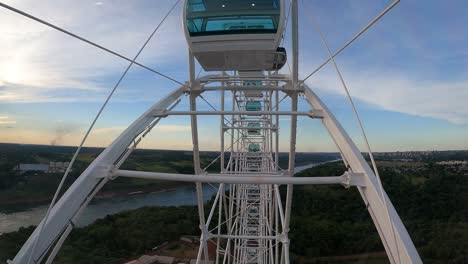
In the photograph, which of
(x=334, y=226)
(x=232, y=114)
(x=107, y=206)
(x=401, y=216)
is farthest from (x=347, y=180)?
(x=107, y=206)

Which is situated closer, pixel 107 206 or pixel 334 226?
pixel 334 226

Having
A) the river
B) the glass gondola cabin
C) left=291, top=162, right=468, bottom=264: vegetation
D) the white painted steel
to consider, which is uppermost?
the glass gondola cabin

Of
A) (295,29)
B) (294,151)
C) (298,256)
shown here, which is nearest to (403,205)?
(298,256)

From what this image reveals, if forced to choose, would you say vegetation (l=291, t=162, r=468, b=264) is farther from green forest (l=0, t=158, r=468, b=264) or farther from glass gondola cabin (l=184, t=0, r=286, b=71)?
glass gondola cabin (l=184, t=0, r=286, b=71)

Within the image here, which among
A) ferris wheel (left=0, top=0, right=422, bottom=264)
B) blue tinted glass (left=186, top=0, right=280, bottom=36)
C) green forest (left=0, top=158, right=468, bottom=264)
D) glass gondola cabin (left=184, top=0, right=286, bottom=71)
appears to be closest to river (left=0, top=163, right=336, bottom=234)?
green forest (left=0, top=158, right=468, bottom=264)

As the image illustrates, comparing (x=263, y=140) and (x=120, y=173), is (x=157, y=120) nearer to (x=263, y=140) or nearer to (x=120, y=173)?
(x=120, y=173)

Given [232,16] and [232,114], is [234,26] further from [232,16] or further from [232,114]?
[232,114]
